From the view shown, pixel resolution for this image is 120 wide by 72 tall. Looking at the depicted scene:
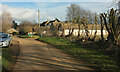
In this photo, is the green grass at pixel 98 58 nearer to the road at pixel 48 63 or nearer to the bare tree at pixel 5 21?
the road at pixel 48 63

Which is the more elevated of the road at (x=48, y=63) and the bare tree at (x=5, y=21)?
the bare tree at (x=5, y=21)

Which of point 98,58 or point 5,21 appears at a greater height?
point 5,21

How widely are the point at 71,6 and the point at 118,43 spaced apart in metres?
22.5

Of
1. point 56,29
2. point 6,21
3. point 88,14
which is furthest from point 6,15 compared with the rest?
point 88,14

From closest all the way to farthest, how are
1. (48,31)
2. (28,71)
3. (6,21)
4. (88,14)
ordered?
(28,71) → (88,14) → (48,31) → (6,21)

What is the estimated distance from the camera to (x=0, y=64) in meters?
6.29

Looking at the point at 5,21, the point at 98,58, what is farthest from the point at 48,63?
the point at 5,21

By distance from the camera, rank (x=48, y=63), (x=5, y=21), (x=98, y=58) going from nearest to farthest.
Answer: (x=48, y=63), (x=98, y=58), (x=5, y=21)

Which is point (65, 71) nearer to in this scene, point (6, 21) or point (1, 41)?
point (1, 41)

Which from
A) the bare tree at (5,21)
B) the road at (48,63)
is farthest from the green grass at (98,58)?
the bare tree at (5,21)

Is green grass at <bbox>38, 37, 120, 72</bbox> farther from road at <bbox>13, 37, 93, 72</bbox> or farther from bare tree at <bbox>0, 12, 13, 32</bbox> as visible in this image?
bare tree at <bbox>0, 12, 13, 32</bbox>

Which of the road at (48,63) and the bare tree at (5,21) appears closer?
the road at (48,63)

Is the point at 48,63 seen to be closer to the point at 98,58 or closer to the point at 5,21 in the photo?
the point at 98,58

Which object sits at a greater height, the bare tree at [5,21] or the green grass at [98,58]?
the bare tree at [5,21]
